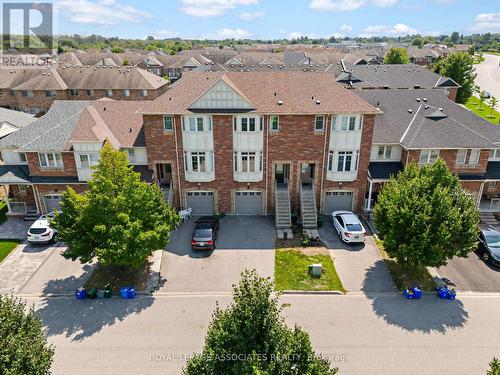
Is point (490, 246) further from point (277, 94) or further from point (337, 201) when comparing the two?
point (277, 94)

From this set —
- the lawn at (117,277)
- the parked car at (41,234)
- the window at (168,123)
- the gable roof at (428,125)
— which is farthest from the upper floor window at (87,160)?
the gable roof at (428,125)

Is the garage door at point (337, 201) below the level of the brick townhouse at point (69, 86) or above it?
below

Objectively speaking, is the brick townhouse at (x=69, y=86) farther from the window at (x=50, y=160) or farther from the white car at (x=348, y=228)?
the white car at (x=348, y=228)

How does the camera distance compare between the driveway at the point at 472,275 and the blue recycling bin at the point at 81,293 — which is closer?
the blue recycling bin at the point at 81,293

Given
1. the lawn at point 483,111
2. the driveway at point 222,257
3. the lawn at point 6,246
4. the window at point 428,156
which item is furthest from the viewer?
the lawn at point 483,111

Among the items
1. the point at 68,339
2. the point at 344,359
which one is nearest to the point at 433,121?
the point at 344,359

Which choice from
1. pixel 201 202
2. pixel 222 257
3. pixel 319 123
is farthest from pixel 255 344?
pixel 201 202

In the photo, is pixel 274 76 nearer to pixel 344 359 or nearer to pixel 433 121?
pixel 433 121
